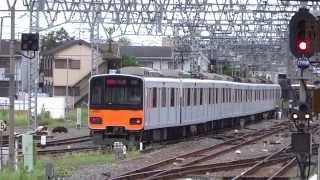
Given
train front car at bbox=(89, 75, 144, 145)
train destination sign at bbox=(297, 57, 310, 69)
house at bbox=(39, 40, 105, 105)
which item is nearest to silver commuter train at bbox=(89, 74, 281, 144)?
train front car at bbox=(89, 75, 144, 145)

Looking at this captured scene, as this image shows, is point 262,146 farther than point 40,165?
Yes

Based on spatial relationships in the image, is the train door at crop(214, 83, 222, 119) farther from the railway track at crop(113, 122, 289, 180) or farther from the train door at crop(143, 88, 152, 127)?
the train door at crop(143, 88, 152, 127)

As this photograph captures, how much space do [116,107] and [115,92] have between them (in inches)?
18.4

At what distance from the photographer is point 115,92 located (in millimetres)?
24562

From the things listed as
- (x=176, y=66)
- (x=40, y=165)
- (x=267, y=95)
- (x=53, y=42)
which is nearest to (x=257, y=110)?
(x=267, y=95)

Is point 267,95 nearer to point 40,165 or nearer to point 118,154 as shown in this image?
point 118,154

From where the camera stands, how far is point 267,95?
173ft

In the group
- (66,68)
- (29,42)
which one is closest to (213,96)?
(29,42)

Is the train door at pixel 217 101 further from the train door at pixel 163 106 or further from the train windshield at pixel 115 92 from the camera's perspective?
the train windshield at pixel 115 92

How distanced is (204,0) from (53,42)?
59068mm

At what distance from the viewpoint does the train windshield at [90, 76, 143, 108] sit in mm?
24344

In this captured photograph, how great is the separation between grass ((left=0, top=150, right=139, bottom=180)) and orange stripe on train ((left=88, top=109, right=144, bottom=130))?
3.37 feet

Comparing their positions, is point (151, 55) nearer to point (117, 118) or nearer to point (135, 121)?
point (117, 118)

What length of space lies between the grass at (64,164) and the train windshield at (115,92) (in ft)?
5.65
